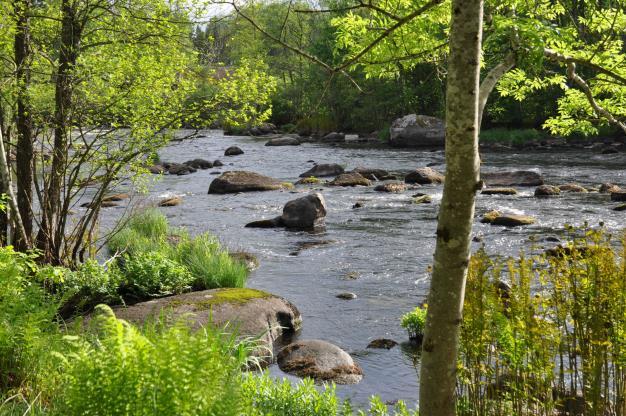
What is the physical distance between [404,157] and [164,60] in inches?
949

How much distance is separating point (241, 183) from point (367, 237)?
8.39 m

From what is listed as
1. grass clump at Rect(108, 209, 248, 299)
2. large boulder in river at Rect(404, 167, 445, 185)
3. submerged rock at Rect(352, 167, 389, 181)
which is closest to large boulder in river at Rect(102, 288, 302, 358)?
grass clump at Rect(108, 209, 248, 299)

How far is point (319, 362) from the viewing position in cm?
842

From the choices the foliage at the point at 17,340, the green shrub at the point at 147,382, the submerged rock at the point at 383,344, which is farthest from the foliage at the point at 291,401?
the submerged rock at the point at 383,344

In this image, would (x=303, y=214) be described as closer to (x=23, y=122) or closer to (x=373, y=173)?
(x=373, y=173)

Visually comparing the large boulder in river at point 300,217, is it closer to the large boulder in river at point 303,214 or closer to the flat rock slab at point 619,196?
the large boulder in river at point 303,214

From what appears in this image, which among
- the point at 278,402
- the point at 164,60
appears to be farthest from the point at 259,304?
the point at 278,402

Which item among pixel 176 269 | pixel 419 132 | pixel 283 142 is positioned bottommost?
pixel 176 269

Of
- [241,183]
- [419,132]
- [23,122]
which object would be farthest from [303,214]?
[419,132]

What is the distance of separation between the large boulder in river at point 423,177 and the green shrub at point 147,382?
21.0 meters

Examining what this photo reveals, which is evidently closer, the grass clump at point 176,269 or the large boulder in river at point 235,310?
the large boulder in river at point 235,310

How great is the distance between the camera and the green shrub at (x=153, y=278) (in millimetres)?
9859

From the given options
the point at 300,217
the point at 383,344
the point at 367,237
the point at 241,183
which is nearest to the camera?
the point at 383,344

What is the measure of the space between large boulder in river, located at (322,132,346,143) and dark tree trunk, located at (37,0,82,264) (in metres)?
34.6
